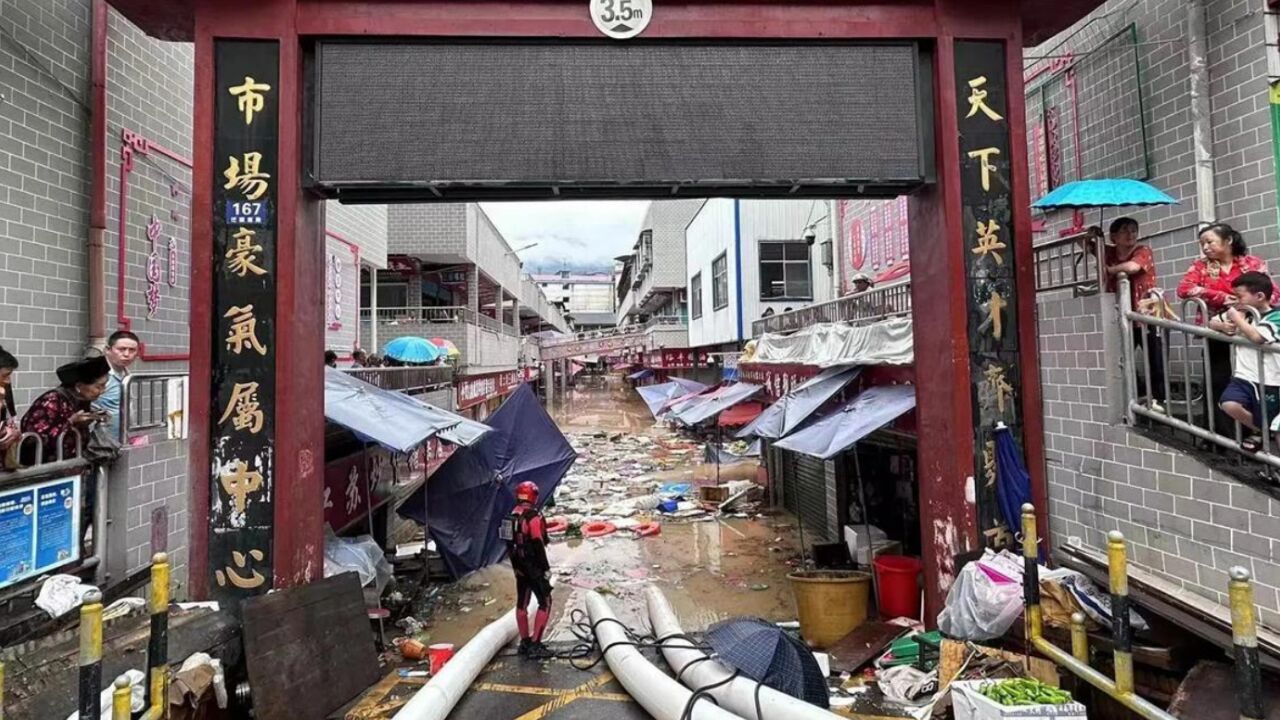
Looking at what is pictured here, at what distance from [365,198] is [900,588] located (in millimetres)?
7244

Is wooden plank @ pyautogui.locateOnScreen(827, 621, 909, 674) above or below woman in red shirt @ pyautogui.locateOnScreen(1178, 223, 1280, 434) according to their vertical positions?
below

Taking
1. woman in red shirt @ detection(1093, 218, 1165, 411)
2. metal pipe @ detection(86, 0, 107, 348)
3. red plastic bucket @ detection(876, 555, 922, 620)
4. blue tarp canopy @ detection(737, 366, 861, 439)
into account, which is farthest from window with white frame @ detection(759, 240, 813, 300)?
metal pipe @ detection(86, 0, 107, 348)

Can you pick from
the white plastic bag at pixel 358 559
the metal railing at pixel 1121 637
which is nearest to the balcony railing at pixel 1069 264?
the metal railing at pixel 1121 637

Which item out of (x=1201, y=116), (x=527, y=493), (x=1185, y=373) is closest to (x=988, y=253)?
(x=1185, y=373)

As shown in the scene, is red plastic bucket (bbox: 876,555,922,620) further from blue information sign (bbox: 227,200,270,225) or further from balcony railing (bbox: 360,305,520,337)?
balcony railing (bbox: 360,305,520,337)

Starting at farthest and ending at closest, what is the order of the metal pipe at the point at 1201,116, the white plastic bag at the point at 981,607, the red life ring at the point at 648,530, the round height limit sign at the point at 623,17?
the red life ring at the point at 648,530 < the round height limit sign at the point at 623,17 < the metal pipe at the point at 1201,116 < the white plastic bag at the point at 981,607

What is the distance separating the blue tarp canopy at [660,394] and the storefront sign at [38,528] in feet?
55.8

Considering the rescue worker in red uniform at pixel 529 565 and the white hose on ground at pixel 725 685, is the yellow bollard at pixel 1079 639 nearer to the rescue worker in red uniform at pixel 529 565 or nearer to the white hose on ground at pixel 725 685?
the white hose on ground at pixel 725 685

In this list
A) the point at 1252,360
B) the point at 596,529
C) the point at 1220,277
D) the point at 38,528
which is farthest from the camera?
the point at 596,529

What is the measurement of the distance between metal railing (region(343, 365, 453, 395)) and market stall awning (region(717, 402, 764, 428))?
717 cm

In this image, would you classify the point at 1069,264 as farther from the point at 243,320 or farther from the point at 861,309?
the point at 243,320

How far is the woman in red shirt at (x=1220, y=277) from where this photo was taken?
4730 millimetres

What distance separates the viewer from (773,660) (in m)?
5.21

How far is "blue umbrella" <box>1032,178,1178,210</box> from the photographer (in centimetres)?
520
